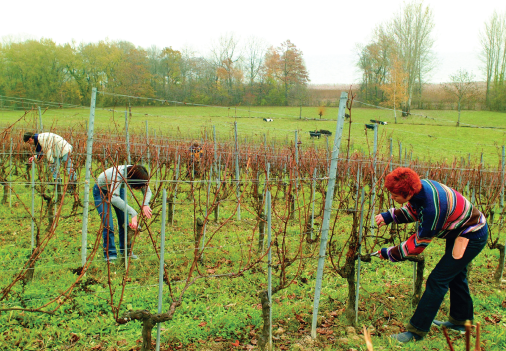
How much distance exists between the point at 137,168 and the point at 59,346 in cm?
172

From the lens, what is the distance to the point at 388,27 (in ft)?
117

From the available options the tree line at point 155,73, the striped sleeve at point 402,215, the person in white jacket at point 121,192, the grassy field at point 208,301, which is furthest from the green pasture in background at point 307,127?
the striped sleeve at point 402,215

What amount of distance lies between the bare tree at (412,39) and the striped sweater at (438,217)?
115 feet

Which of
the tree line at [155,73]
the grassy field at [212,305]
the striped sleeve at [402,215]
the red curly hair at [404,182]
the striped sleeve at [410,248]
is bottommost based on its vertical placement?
the grassy field at [212,305]

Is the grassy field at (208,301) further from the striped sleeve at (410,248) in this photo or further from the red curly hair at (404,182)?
the red curly hair at (404,182)

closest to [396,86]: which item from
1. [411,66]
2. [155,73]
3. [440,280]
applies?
[411,66]

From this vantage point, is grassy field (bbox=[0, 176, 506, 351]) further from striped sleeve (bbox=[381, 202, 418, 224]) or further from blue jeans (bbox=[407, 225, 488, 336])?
striped sleeve (bbox=[381, 202, 418, 224])

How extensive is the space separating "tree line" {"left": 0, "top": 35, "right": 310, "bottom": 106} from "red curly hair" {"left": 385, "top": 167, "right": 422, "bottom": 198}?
6.97 m

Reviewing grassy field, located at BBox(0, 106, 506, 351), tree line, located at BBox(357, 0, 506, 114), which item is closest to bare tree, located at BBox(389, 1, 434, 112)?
tree line, located at BBox(357, 0, 506, 114)

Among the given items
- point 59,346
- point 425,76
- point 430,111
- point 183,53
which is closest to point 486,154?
point 430,111

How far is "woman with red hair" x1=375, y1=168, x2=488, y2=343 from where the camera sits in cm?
254

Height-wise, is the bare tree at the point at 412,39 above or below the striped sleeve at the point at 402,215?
above

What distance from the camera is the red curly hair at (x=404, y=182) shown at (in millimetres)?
2484

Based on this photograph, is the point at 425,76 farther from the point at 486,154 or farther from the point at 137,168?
the point at 137,168
